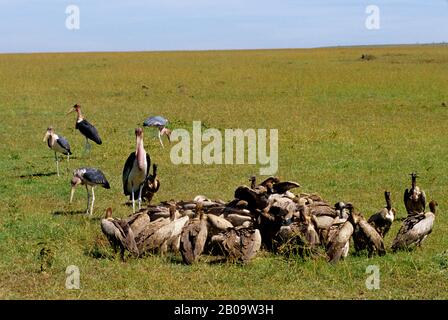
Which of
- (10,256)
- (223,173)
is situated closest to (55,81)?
(223,173)

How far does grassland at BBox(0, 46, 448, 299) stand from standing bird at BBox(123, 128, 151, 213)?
1.38 feet

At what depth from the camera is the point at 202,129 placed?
20.6 meters

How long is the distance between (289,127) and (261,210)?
39.6 feet

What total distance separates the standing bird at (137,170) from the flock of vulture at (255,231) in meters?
1.71

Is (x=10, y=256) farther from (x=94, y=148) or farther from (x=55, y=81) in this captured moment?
(x=55, y=81)

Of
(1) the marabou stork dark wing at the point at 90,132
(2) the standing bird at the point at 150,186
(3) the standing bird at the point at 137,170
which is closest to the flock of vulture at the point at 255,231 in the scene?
(3) the standing bird at the point at 137,170

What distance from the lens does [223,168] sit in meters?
14.8

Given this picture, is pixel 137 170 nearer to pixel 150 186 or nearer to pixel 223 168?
pixel 150 186

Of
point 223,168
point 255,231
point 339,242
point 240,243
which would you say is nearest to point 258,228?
point 255,231

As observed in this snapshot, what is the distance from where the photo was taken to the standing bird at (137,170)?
10.6 metres

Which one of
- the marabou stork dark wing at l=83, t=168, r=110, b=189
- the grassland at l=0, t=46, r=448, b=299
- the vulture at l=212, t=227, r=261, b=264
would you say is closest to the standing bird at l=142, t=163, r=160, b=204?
the grassland at l=0, t=46, r=448, b=299

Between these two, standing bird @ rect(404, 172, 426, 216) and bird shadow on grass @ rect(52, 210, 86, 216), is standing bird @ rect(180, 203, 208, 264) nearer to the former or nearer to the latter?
bird shadow on grass @ rect(52, 210, 86, 216)

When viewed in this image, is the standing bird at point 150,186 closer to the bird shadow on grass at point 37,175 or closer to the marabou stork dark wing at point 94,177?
the marabou stork dark wing at point 94,177

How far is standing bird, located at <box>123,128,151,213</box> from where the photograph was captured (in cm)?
1058
